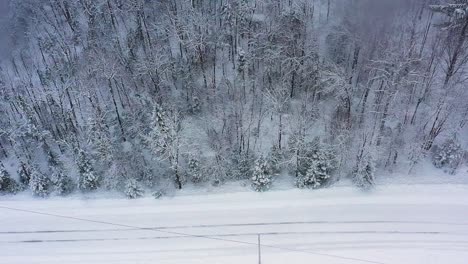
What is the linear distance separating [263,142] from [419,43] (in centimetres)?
1803

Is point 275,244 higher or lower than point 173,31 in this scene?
lower

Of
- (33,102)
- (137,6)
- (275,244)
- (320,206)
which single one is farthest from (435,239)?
(33,102)

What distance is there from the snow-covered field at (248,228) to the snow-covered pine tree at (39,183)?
0.88 metres

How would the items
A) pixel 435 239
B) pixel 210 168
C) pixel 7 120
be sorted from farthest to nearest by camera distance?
pixel 7 120 < pixel 210 168 < pixel 435 239

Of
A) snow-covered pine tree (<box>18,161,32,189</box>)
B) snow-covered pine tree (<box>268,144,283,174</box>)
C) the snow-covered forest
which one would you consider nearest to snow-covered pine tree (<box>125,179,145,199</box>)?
the snow-covered forest

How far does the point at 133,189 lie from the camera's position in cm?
3919

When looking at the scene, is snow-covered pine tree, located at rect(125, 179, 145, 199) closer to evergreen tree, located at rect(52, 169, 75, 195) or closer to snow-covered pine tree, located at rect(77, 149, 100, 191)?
snow-covered pine tree, located at rect(77, 149, 100, 191)

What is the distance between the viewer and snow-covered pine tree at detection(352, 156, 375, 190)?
38188 millimetres

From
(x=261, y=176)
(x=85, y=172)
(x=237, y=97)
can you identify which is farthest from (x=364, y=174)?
(x=85, y=172)

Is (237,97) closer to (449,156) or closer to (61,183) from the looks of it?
(61,183)

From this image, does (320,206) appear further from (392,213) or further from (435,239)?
(435,239)

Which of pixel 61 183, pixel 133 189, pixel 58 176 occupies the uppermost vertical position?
pixel 58 176

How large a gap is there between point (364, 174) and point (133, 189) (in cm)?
2063

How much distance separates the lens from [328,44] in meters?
44.0
